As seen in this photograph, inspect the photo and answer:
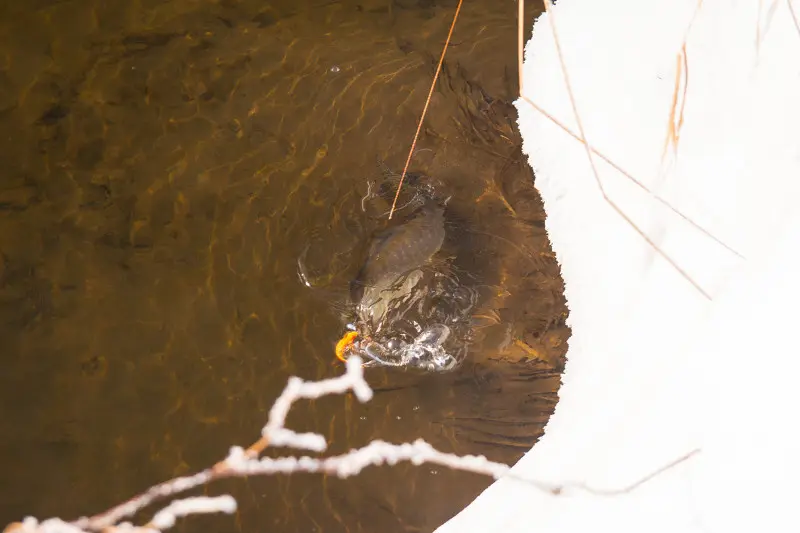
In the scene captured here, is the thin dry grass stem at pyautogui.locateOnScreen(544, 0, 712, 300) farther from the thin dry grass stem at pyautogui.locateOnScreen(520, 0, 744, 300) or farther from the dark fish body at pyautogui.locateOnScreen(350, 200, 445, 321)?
the dark fish body at pyautogui.locateOnScreen(350, 200, 445, 321)

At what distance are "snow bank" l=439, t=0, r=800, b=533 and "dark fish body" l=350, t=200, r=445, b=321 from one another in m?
0.17

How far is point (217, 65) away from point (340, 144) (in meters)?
0.19

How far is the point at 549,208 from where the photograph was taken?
72cm

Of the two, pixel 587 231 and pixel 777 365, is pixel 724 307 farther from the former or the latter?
pixel 587 231

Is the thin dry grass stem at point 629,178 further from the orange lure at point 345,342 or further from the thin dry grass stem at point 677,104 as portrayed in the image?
the orange lure at point 345,342

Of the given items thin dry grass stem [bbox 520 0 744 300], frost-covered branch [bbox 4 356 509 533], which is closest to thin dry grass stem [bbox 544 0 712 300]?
thin dry grass stem [bbox 520 0 744 300]

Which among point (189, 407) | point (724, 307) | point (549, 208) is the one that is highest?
point (549, 208)

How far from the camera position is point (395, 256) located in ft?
2.19

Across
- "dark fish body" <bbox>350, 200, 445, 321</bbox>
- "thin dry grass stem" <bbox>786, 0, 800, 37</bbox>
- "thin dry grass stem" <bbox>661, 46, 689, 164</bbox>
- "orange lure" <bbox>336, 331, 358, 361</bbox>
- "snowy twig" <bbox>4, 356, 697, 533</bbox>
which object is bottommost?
"snowy twig" <bbox>4, 356, 697, 533</bbox>

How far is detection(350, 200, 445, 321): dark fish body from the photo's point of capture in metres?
0.67

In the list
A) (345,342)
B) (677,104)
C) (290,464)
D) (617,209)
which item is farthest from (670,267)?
(290,464)

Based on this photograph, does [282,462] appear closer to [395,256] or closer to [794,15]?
[395,256]

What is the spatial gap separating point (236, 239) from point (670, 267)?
1.96ft

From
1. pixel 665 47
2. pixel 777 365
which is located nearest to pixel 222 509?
pixel 777 365
